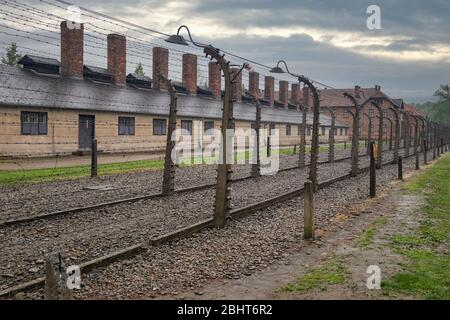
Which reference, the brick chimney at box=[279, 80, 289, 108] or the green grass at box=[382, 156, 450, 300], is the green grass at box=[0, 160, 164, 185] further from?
the brick chimney at box=[279, 80, 289, 108]

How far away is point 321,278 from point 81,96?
83.3 ft

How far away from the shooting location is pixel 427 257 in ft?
24.8

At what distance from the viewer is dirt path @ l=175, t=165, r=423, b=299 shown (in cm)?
A: 593

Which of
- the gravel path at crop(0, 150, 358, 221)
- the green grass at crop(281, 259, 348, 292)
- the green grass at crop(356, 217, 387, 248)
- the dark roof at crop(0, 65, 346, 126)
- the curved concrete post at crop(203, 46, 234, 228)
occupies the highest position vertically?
the dark roof at crop(0, 65, 346, 126)

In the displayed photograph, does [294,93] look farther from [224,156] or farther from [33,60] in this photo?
[224,156]

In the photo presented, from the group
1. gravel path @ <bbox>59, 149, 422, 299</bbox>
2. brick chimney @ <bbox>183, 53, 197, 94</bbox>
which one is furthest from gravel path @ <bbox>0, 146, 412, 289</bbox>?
brick chimney @ <bbox>183, 53, 197, 94</bbox>

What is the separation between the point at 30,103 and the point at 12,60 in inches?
2387

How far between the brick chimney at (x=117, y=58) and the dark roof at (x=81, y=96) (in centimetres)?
99

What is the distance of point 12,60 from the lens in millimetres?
77125

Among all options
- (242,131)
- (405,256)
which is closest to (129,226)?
(405,256)

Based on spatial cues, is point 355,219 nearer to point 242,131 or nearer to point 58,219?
point 58,219

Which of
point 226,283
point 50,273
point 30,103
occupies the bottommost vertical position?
point 226,283

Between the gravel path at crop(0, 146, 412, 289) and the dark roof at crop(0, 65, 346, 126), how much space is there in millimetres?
14413

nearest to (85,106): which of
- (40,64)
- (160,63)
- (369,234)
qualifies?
(40,64)
